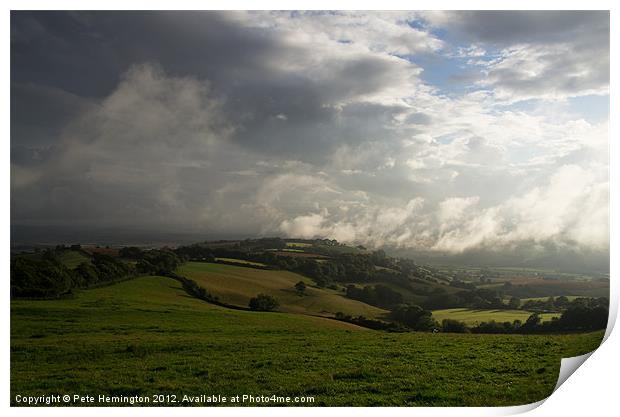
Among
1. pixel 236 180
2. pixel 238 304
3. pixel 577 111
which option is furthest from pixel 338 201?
pixel 577 111

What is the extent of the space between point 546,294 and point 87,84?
29.3ft

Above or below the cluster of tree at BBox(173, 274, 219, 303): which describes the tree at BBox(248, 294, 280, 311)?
below

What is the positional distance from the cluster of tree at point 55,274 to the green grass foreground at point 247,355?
19 cm

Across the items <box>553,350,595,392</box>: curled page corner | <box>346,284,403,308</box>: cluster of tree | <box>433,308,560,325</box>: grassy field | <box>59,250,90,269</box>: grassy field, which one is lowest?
<box>553,350,595,392</box>: curled page corner

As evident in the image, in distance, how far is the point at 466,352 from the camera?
7949 mm

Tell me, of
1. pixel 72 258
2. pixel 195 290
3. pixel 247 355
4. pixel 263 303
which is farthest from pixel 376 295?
pixel 72 258

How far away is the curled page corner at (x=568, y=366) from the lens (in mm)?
7806

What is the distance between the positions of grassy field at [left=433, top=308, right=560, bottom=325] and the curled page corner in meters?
0.80

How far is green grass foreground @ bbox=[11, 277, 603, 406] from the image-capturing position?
7238 millimetres

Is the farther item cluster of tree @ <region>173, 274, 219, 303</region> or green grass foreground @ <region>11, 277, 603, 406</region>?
cluster of tree @ <region>173, 274, 219, 303</region>

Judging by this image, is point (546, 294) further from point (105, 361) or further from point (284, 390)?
point (105, 361)

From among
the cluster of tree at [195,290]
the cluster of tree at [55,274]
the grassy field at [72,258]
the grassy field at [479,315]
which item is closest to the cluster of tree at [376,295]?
the grassy field at [479,315]

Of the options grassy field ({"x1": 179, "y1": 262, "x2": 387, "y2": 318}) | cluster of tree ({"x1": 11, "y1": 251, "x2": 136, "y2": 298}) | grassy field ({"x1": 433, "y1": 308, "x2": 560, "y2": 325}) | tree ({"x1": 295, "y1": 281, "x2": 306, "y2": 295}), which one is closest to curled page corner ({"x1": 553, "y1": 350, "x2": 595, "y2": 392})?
grassy field ({"x1": 433, "y1": 308, "x2": 560, "y2": 325})

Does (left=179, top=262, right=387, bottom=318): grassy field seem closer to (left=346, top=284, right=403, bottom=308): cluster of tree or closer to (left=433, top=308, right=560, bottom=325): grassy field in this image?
(left=346, top=284, right=403, bottom=308): cluster of tree
